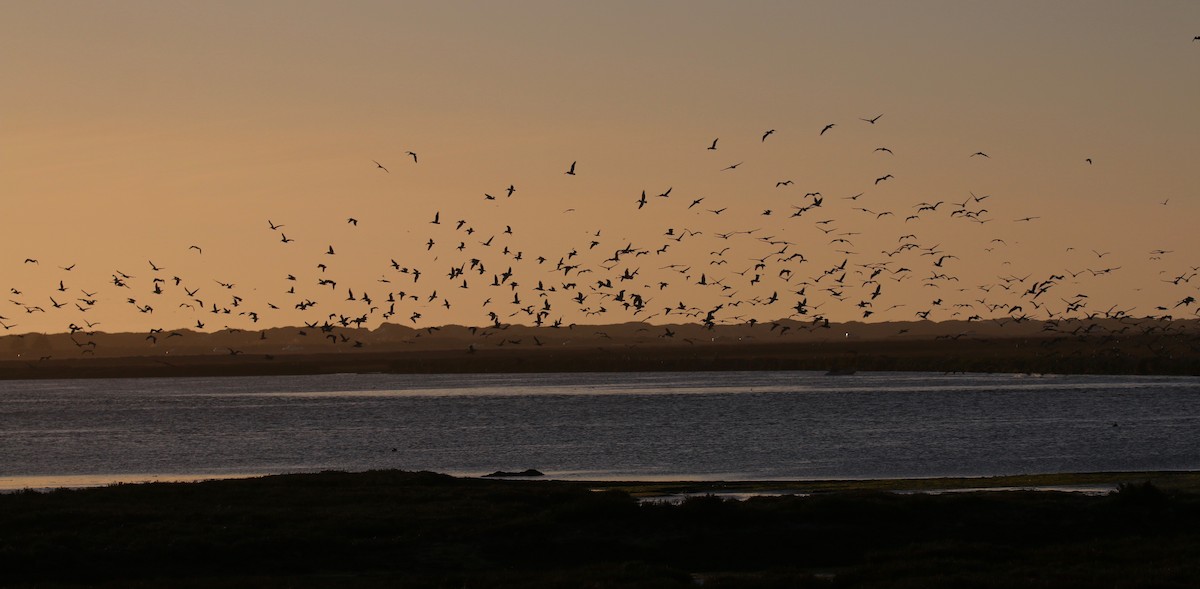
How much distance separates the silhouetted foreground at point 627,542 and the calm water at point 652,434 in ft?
71.0

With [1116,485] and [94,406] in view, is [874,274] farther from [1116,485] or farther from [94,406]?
[94,406]

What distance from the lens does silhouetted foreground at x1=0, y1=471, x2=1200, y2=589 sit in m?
31.8

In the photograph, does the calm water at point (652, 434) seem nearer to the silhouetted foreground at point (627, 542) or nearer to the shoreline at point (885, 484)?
the shoreline at point (885, 484)

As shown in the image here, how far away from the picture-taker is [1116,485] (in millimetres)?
49125

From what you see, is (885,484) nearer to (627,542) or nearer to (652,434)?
(627,542)

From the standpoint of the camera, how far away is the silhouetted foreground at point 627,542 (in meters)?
31.8

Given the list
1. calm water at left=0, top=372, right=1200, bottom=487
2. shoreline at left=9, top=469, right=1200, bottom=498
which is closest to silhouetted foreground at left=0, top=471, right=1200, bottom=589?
shoreline at left=9, top=469, right=1200, bottom=498

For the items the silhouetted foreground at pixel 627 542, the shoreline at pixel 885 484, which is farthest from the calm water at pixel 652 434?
the silhouetted foreground at pixel 627 542

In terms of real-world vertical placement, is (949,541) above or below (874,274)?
below

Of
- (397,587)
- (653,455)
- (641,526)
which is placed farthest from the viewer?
(653,455)

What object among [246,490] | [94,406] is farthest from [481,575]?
[94,406]

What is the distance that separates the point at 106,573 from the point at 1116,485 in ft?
103

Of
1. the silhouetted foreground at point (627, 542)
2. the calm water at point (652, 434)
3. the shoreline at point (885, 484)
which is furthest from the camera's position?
the calm water at point (652, 434)

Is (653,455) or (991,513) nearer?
(991,513)
